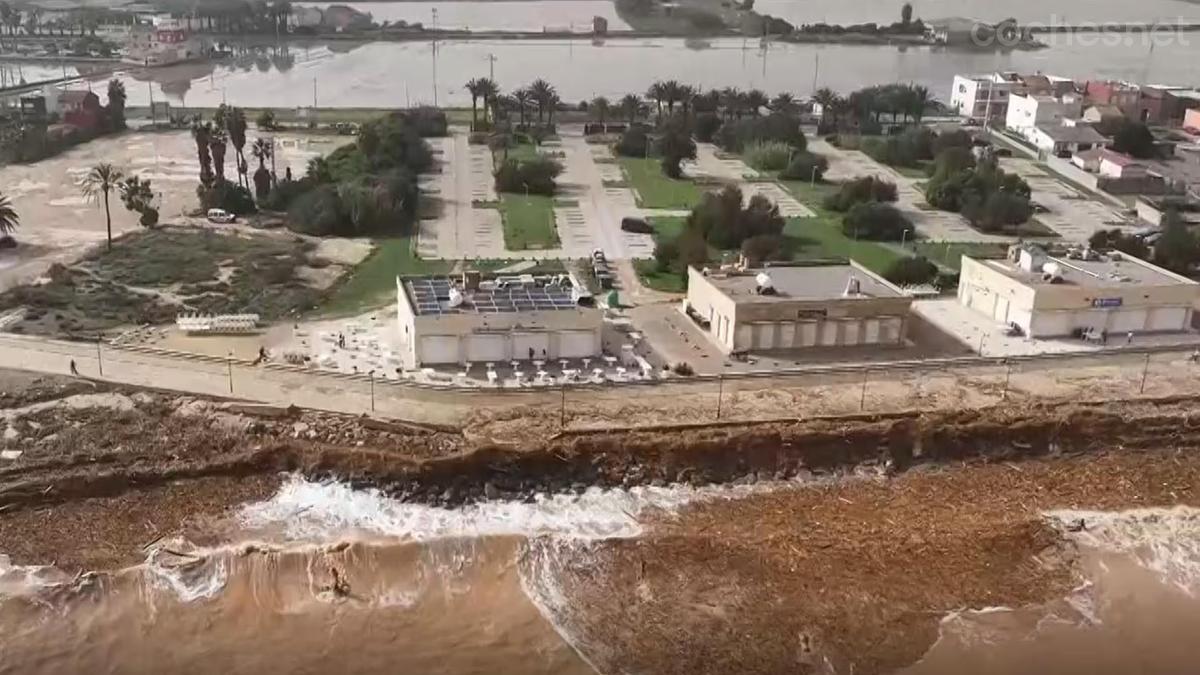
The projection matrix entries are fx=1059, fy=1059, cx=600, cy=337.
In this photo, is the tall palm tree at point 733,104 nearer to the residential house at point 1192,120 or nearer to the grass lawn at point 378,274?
the residential house at point 1192,120

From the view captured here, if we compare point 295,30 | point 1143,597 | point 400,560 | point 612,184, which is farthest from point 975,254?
point 295,30

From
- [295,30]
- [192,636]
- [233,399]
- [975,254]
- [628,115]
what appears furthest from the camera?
[295,30]

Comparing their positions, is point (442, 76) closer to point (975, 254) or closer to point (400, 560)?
point (975, 254)

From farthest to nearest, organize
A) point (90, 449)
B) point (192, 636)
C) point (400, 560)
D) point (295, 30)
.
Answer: point (295, 30), point (90, 449), point (400, 560), point (192, 636)

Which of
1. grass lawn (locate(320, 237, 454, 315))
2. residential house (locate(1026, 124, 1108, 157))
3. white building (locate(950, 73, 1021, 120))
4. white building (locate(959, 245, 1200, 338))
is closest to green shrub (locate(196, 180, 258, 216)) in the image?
grass lawn (locate(320, 237, 454, 315))

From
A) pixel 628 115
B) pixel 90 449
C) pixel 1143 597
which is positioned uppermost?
pixel 628 115

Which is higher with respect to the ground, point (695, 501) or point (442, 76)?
point (442, 76)

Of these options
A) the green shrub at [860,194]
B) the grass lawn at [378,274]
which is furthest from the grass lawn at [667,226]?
the grass lawn at [378,274]
